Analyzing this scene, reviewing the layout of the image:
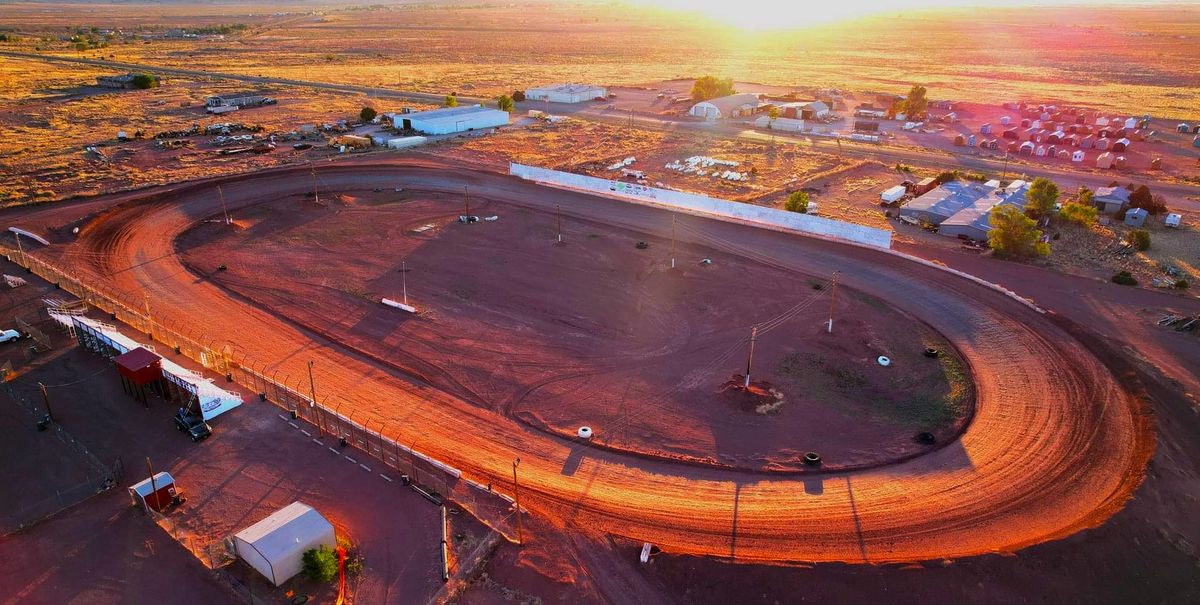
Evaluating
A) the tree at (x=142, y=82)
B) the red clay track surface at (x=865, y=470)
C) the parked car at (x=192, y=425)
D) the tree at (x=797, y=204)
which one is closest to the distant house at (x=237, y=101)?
the tree at (x=142, y=82)

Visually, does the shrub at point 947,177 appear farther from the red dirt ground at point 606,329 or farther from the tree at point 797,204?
the red dirt ground at point 606,329

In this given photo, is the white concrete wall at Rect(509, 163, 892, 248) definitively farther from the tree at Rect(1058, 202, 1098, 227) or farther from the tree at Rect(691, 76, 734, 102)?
the tree at Rect(691, 76, 734, 102)

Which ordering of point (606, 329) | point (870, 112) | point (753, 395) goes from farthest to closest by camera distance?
1. point (870, 112)
2. point (606, 329)
3. point (753, 395)

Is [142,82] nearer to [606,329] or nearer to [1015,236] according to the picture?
[606,329]

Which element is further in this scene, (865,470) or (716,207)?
(716,207)

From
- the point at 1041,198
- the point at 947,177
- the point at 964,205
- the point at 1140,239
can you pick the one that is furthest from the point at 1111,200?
the point at 947,177

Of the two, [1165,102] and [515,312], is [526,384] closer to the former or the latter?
[515,312]

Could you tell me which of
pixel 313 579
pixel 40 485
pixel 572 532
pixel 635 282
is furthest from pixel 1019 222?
pixel 40 485
